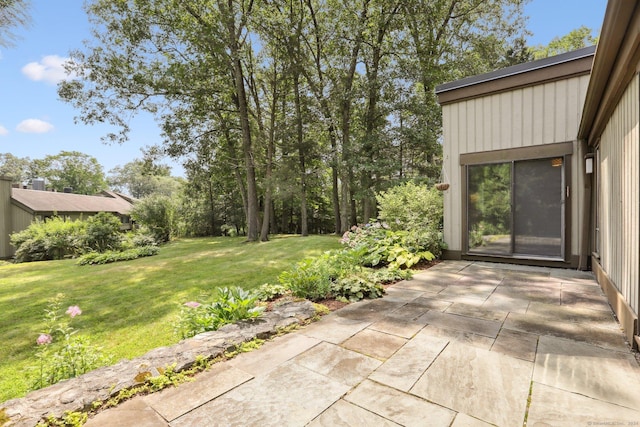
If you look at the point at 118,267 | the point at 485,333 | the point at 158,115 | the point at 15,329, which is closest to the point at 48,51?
the point at 158,115

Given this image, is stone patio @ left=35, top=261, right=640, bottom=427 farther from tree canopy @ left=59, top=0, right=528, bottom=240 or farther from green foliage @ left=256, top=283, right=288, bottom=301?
tree canopy @ left=59, top=0, right=528, bottom=240

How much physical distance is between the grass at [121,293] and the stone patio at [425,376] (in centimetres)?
188

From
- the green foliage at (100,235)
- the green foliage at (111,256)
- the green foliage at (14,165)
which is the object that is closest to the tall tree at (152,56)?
the green foliage at (100,235)

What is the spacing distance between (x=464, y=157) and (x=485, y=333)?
4097 millimetres

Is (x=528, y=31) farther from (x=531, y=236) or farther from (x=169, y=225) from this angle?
(x=169, y=225)

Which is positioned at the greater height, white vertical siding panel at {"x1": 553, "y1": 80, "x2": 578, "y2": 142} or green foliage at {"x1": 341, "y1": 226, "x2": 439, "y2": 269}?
white vertical siding panel at {"x1": 553, "y1": 80, "x2": 578, "y2": 142}

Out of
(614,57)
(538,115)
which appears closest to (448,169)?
(538,115)

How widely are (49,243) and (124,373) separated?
47.1 feet

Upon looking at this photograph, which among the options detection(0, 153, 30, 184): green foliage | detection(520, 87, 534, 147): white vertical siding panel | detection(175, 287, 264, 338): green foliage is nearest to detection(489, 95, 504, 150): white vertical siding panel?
detection(520, 87, 534, 147): white vertical siding panel

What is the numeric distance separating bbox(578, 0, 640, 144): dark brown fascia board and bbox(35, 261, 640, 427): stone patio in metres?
2.01

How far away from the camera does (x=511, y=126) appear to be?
527 cm

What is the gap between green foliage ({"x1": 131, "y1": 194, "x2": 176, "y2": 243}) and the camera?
53.1 feet

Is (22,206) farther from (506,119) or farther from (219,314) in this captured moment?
(506,119)

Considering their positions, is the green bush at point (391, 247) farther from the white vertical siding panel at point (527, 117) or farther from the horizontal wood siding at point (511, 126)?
the white vertical siding panel at point (527, 117)
